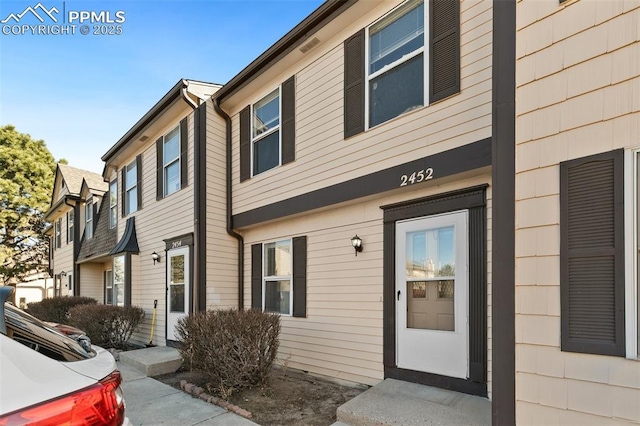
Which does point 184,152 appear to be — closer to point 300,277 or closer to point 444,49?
point 300,277

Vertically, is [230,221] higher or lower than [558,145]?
lower

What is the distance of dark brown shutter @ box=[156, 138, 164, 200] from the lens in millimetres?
8523

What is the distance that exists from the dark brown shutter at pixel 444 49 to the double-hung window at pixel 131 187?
8323mm

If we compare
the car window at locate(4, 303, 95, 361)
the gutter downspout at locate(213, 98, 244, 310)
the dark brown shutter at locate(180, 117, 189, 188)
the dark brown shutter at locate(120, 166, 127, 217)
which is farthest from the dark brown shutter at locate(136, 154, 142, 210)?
the car window at locate(4, 303, 95, 361)

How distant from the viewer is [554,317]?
240cm

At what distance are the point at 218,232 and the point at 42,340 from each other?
5.44 m

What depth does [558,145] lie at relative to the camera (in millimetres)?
2482

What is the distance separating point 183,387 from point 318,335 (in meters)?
2.02

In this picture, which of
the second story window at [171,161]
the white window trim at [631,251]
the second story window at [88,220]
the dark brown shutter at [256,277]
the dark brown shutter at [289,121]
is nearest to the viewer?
the white window trim at [631,251]

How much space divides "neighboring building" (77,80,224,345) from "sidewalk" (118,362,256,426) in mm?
2063

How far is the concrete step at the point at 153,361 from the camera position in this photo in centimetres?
582

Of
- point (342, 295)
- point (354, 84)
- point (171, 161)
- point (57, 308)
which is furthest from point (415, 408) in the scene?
point (57, 308)

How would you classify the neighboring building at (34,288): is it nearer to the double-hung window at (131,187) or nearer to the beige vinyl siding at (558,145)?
the double-hung window at (131,187)

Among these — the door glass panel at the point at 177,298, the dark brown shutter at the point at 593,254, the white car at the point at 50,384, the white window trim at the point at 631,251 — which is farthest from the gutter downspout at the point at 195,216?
the white window trim at the point at 631,251
